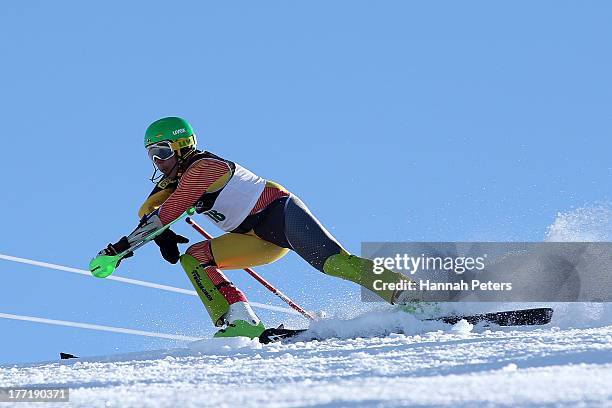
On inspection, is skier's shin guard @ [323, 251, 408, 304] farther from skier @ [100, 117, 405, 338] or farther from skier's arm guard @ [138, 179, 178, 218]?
skier's arm guard @ [138, 179, 178, 218]

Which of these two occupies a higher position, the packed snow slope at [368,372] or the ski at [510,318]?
the ski at [510,318]

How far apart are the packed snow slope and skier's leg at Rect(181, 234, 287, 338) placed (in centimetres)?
74

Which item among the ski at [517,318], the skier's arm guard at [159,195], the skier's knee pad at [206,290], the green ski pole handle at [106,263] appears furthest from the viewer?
the skier's arm guard at [159,195]

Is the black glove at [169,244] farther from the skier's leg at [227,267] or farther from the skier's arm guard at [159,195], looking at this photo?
the skier's arm guard at [159,195]

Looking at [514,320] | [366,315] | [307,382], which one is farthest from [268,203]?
[307,382]

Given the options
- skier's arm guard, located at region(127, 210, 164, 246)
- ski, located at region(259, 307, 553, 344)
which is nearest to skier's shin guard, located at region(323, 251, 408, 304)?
ski, located at region(259, 307, 553, 344)

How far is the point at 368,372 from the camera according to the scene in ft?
13.2

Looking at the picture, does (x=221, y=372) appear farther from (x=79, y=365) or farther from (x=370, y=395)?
(x=79, y=365)

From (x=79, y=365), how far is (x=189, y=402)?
9.38 feet

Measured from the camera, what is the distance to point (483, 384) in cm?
334

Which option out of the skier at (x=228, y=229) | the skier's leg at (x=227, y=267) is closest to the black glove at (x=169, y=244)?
the skier at (x=228, y=229)

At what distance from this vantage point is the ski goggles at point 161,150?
7.59 metres

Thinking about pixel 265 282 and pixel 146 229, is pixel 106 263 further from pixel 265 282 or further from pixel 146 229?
pixel 265 282

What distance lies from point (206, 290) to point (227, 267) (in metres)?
0.34
